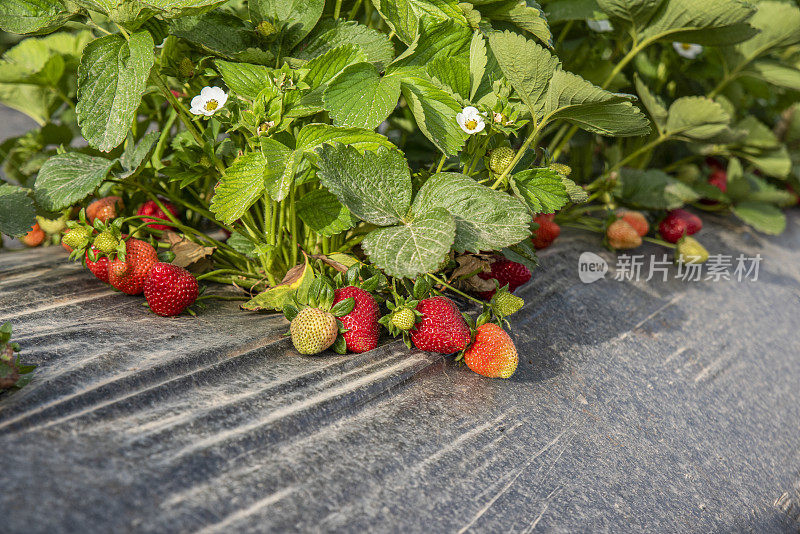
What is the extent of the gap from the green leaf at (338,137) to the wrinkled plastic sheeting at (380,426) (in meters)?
0.25

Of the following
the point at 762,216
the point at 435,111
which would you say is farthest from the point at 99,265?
the point at 762,216

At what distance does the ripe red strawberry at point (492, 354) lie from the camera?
2.39 ft

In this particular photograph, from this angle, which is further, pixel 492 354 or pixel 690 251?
pixel 690 251

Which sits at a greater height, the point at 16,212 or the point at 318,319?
the point at 16,212

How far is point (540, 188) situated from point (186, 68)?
0.48 meters

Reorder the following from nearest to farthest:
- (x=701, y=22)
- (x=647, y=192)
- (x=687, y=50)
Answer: (x=701, y=22) < (x=647, y=192) < (x=687, y=50)

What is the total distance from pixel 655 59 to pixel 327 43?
3.37 ft

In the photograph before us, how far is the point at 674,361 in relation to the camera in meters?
0.97

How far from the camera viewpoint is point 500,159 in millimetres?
771

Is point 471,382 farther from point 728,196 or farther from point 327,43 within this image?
point 728,196

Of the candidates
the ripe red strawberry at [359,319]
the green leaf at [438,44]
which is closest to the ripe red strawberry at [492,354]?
the ripe red strawberry at [359,319]
